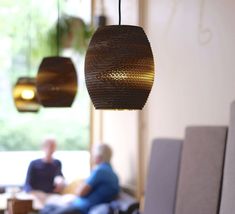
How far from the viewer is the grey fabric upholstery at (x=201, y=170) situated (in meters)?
4.31

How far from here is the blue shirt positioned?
6.38m

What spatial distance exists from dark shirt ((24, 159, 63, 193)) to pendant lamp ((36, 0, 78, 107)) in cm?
312

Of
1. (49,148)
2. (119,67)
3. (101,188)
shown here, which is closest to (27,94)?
(101,188)

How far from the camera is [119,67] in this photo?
2742 mm

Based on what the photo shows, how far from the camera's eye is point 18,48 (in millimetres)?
8430

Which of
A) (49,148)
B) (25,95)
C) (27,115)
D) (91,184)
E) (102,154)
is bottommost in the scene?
(91,184)

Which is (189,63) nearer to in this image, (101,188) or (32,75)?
(101,188)

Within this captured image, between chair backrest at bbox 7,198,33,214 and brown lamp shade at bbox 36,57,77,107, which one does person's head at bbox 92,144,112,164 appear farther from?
brown lamp shade at bbox 36,57,77,107

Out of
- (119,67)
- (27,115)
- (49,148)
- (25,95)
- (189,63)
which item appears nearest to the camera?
(119,67)

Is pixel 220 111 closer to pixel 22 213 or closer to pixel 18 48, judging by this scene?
pixel 22 213

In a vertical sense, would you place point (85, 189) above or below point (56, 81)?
below

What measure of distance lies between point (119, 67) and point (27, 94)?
3.44 m

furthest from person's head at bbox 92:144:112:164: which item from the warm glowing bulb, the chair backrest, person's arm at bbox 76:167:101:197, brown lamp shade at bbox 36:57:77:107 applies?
brown lamp shade at bbox 36:57:77:107

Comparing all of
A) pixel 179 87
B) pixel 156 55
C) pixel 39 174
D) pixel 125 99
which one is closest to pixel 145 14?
pixel 156 55
